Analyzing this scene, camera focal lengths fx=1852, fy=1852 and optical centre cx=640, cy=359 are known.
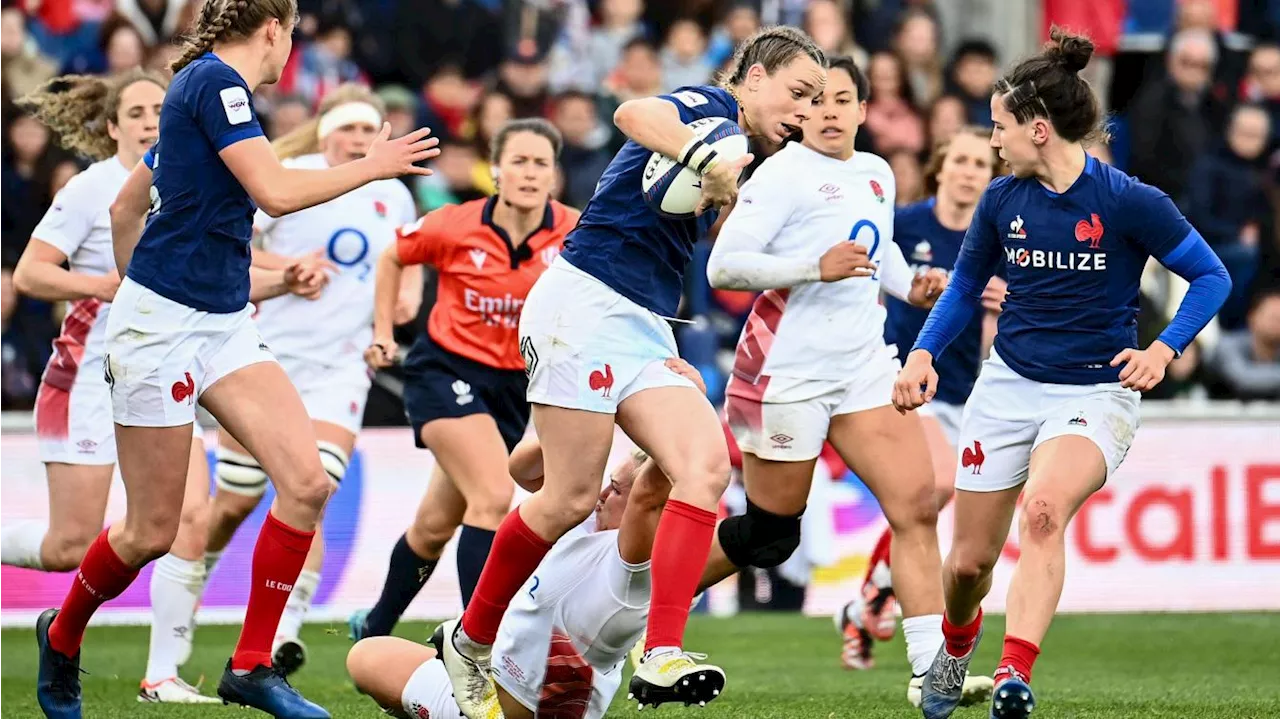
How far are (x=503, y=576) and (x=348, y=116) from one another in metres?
3.96

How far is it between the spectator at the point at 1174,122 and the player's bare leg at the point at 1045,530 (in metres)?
8.55

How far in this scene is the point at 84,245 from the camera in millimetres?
7777

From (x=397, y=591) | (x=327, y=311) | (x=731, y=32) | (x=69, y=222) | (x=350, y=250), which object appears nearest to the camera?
(x=69, y=222)

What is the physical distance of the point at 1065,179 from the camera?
20.5 feet

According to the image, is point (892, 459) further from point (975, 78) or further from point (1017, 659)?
point (975, 78)

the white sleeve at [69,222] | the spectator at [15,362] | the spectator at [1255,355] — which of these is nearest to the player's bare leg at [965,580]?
the white sleeve at [69,222]

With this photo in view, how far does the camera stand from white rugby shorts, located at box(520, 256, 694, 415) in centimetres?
594

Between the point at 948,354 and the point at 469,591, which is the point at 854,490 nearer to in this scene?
the point at 948,354

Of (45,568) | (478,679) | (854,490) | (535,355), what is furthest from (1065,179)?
(854,490)

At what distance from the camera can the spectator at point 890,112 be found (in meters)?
14.2

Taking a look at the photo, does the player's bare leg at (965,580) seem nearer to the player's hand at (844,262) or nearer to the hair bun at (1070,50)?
the player's hand at (844,262)

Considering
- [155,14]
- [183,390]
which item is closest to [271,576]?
[183,390]

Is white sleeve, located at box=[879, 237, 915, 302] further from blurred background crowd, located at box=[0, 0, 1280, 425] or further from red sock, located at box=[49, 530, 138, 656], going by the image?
blurred background crowd, located at box=[0, 0, 1280, 425]

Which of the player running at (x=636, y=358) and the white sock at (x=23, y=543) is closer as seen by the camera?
the player running at (x=636, y=358)
